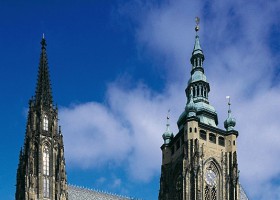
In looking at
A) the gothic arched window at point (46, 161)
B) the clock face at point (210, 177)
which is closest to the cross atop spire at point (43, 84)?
the gothic arched window at point (46, 161)

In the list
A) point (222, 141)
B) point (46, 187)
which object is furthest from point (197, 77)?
point (46, 187)

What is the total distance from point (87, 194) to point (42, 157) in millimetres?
12618

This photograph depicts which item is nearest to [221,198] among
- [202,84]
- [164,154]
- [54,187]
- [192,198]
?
[192,198]

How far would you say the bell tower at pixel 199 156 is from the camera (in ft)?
279

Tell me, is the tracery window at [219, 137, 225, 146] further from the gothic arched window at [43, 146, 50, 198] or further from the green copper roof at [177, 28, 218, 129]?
the gothic arched window at [43, 146, 50, 198]

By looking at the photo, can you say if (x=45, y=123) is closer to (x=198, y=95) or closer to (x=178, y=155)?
(x=178, y=155)

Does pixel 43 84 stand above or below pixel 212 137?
above

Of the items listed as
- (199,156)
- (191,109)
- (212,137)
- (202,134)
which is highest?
(191,109)

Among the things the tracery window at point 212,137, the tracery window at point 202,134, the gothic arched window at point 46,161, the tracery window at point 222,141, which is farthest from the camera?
the tracery window at point 222,141

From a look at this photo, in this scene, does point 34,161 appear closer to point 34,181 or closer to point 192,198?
point 34,181

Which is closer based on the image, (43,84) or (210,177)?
(43,84)

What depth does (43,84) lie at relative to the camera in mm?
84625

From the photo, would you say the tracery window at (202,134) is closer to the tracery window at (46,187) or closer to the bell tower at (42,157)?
the bell tower at (42,157)

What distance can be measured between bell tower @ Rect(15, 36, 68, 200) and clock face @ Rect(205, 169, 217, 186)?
20.5 metres
